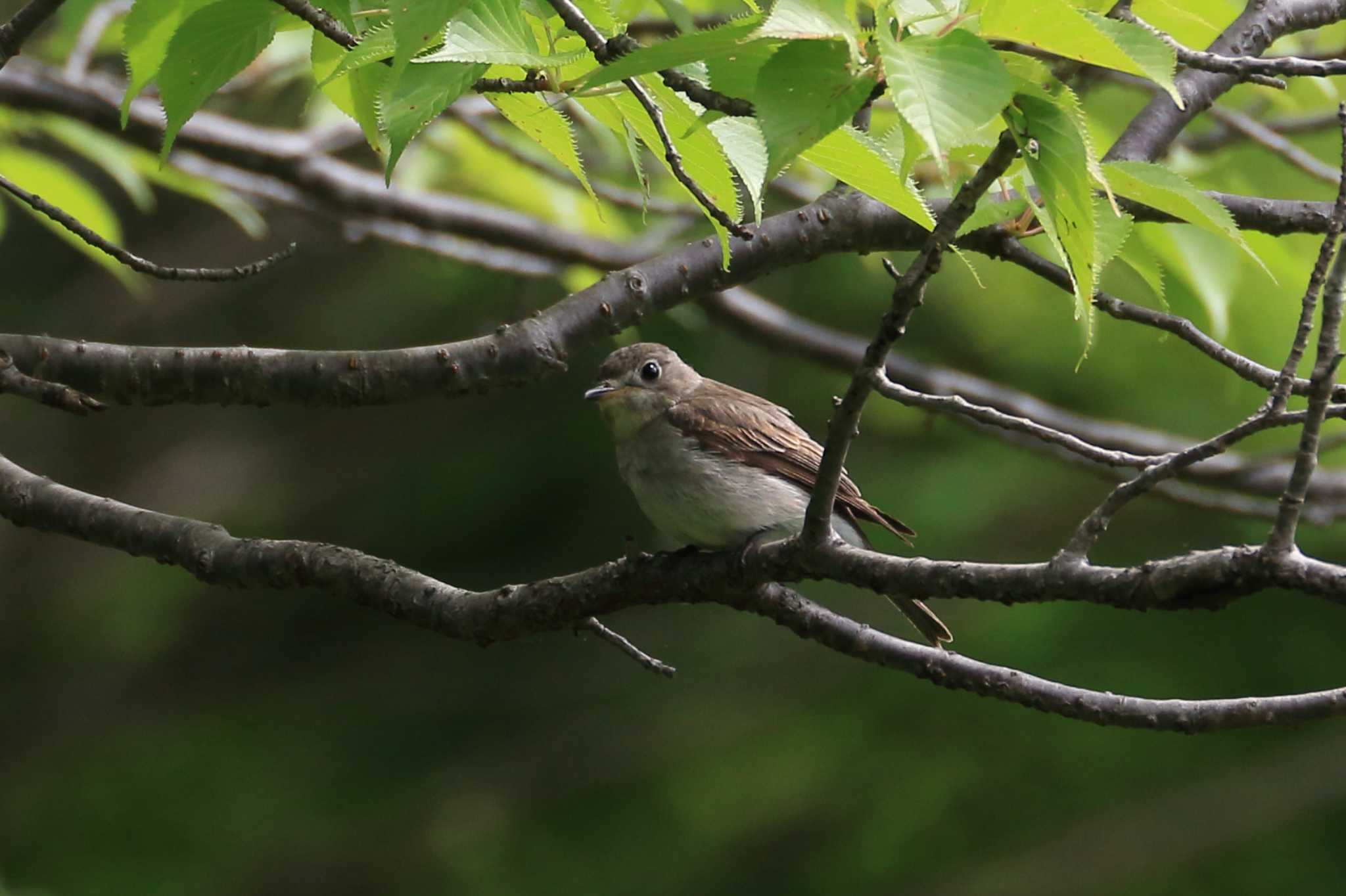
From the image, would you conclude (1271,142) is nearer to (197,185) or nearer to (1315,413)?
(1315,413)

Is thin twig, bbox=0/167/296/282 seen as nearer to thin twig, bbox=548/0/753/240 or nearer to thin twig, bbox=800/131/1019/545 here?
thin twig, bbox=548/0/753/240

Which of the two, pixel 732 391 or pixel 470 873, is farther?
pixel 470 873

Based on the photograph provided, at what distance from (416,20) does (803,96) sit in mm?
565

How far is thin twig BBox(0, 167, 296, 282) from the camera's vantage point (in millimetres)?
3080

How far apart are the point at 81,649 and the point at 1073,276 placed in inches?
369

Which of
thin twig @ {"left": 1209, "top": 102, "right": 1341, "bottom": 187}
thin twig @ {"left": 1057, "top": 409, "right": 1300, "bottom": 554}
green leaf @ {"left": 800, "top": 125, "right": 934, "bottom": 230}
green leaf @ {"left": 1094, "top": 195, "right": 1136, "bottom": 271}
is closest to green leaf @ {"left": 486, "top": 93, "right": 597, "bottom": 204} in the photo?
green leaf @ {"left": 800, "top": 125, "right": 934, "bottom": 230}

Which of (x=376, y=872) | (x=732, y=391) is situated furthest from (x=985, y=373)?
(x=376, y=872)

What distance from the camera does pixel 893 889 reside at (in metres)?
9.21

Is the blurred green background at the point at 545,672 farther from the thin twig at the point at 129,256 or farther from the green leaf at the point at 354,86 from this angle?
the green leaf at the point at 354,86

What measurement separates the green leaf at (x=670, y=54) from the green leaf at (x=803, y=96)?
0.08 metres

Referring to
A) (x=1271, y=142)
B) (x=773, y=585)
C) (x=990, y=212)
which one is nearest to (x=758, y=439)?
(x=1271, y=142)

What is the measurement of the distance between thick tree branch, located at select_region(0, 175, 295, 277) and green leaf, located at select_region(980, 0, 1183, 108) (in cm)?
178

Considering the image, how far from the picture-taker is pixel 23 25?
298 cm

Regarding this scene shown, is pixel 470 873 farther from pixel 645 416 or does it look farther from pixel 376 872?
pixel 645 416
